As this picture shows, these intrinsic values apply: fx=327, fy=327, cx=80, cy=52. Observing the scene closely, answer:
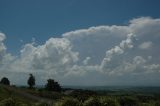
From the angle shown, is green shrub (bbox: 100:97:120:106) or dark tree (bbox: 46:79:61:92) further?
dark tree (bbox: 46:79:61:92)

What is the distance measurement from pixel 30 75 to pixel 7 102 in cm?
9699

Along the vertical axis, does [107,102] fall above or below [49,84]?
below

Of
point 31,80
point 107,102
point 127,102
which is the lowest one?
point 107,102

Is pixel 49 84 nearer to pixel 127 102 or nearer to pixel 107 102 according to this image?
pixel 127 102

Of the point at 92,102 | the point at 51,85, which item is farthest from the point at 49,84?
the point at 92,102

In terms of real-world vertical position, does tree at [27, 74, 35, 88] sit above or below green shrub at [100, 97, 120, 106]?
above

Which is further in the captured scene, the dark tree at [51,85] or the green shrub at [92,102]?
the dark tree at [51,85]

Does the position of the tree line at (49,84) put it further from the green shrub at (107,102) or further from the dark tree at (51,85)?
the green shrub at (107,102)

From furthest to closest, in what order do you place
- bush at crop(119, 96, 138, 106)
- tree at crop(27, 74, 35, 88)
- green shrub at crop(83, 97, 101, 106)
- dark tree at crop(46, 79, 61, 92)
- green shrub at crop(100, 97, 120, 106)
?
dark tree at crop(46, 79, 61, 92)
tree at crop(27, 74, 35, 88)
bush at crop(119, 96, 138, 106)
green shrub at crop(83, 97, 101, 106)
green shrub at crop(100, 97, 120, 106)

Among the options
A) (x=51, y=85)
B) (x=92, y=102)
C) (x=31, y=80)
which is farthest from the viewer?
(x=51, y=85)

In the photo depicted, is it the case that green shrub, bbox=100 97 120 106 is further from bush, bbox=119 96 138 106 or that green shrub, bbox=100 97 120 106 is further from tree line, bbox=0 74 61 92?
tree line, bbox=0 74 61 92

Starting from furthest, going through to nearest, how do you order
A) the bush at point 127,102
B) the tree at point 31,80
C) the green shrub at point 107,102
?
the tree at point 31,80, the bush at point 127,102, the green shrub at point 107,102

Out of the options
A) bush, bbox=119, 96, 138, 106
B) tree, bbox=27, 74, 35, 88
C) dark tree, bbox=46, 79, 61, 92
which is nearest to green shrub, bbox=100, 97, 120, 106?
bush, bbox=119, 96, 138, 106

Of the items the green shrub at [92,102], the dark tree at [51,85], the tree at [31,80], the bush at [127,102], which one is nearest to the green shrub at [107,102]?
the green shrub at [92,102]
